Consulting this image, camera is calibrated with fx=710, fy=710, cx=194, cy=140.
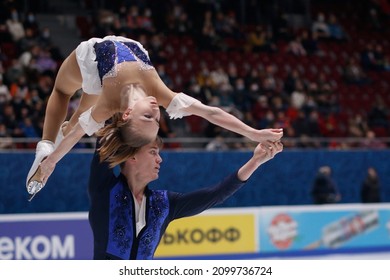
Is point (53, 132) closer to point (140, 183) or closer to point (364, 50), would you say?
point (140, 183)

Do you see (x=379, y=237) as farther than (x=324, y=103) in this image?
No

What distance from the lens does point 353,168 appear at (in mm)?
14227

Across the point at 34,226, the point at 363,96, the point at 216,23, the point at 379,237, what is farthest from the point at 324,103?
the point at 34,226

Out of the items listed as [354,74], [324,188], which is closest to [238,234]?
[324,188]

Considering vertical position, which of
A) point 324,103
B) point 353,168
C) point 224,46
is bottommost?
point 353,168

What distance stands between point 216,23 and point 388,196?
5.82 metres

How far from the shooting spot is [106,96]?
432cm

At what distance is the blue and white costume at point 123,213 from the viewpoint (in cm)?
284

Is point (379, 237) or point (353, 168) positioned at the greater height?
point (353, 168)

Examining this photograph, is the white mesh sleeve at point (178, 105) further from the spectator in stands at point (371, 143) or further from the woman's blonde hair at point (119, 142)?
the spectator in stands at point (371, 143)

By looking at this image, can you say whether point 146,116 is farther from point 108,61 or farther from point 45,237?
point 45,237

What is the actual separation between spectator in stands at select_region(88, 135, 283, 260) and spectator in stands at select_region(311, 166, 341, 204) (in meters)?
10.4

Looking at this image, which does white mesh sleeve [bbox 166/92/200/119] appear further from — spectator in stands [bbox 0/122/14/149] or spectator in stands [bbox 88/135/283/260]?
spectator in stands [bbox 0/122/14/149]

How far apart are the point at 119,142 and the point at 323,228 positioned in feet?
29.0
